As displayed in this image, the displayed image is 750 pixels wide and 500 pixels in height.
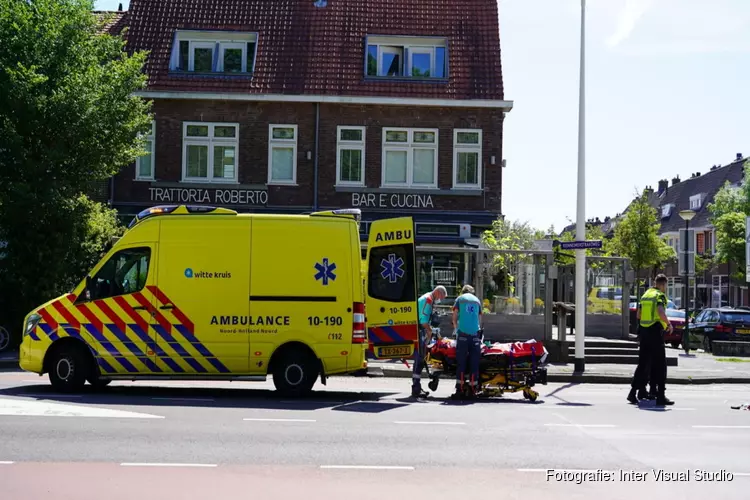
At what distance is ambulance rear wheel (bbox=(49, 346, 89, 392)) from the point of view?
13.6m

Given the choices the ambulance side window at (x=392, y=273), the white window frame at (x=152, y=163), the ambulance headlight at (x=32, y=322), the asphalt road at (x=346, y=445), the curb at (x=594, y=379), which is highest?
the white window frame at (x=152, y=163)

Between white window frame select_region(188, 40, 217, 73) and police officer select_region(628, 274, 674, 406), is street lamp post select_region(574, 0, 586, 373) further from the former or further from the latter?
white window frame select_region(188, 40, 217, 73)

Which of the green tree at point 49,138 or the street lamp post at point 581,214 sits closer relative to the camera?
the street lamp post at point 581,214

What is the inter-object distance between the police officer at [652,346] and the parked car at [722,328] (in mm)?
17542

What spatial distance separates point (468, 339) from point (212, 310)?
385 centimetres

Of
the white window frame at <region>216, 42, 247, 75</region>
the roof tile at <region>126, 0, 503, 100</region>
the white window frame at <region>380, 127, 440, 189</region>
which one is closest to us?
the white window frame at <region>380, 127, 440, 189</region>

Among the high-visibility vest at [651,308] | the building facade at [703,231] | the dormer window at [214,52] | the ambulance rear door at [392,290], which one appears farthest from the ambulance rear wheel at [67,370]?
the building facade at [703,231]

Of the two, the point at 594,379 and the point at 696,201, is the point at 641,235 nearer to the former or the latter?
the point at 696,201

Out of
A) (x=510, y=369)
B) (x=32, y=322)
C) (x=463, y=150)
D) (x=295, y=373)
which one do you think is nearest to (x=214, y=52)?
(x=463, y=150)

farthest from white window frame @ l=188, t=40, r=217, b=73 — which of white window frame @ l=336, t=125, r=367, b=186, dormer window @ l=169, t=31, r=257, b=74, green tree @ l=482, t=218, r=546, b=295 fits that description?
green tree @ l=482, t=218, r=546, b=295

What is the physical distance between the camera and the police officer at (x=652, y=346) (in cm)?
1436

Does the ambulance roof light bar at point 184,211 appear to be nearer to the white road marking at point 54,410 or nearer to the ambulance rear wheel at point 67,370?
the ambulance rear wheel at point 67,370

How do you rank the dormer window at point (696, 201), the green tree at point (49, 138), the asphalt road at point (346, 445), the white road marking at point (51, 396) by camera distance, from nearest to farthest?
the asphalt road at point (346, 445), the white road marking at point (51, 396), the green tree at point (49, 138), the dormer window at point (696, 201)

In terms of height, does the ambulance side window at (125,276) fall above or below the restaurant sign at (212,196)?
below
